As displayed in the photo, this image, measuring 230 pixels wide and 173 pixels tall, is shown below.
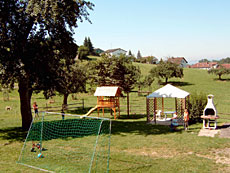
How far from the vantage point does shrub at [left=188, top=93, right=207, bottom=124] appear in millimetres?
20328

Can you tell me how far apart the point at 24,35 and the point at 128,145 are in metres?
10.6

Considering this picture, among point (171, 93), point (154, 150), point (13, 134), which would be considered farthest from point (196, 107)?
point (13, 134)

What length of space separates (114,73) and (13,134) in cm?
1180

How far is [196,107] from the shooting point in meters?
20.3

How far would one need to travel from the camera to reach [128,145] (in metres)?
13.7

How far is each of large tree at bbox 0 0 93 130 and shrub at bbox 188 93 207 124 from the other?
36.9 ft

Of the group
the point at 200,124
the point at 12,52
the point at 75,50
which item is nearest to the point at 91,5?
the point at 75,50

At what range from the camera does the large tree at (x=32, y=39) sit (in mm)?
15756

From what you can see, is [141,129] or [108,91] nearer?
[141,129]

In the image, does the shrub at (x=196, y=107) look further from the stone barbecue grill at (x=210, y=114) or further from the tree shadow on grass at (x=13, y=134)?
the tree shadow on grass at (x=13, y=134)

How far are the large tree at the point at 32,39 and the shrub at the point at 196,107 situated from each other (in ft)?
36.9

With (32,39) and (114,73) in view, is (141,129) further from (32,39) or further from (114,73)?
(32,39)

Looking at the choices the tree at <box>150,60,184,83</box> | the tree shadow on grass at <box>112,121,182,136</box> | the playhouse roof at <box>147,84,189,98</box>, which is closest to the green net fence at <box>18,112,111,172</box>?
the tree shadow on grass at <box>112,121,182,136</box>

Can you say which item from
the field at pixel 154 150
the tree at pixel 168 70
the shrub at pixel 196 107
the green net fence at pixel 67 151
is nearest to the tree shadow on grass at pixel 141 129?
the field at pixel 154 150
